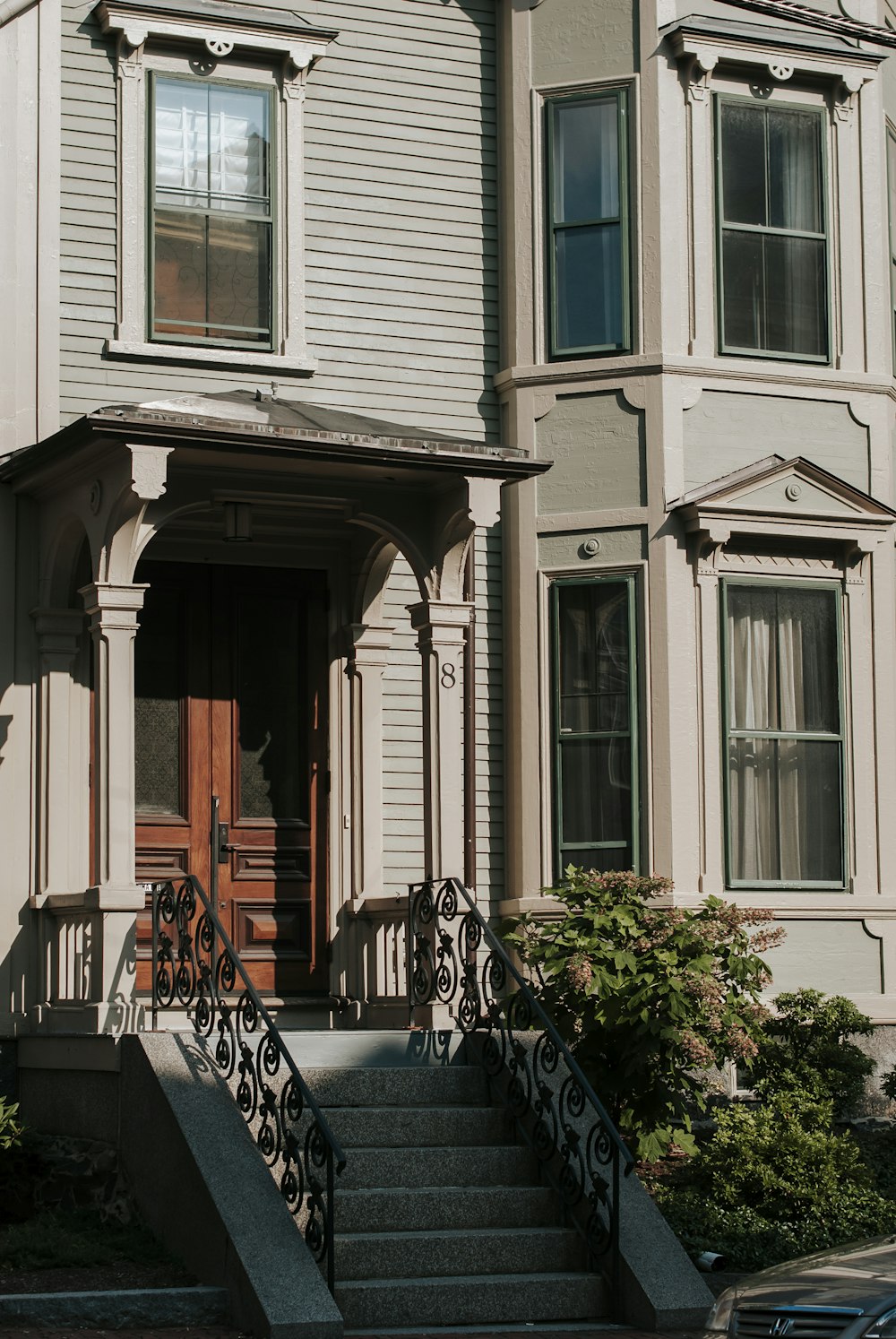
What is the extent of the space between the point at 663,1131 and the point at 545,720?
3558 mm

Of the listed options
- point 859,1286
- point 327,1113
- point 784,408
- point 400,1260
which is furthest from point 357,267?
point 859,1286

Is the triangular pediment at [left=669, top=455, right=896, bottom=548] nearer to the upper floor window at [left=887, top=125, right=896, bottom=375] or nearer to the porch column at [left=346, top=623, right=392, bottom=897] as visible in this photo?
the upper floor window at [left=887, top=125, right=896, bottom=375]

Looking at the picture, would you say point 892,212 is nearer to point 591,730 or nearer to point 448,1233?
Answer: point 591,730

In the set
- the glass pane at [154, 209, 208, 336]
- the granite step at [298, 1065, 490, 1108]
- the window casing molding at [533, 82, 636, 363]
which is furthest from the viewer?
the window casing molding at [533, 82, 636, 363]

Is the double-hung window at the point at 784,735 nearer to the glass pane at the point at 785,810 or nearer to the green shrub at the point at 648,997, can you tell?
the glass pane at the point at 785,810

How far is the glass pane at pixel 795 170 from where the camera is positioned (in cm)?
1442

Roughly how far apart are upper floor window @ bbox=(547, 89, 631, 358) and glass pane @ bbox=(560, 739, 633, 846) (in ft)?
9.41

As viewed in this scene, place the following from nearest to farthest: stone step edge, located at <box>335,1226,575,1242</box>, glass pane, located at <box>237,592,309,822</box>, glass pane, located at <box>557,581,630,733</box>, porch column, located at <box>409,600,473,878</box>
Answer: stone step edge, located at <box>335,1226,575,1242</box>
porch column, located at <box>409,600,473,878</box>
glass pane, located at <box>237,592,309,822</box>
glass pane, located at <box>557,581,630,733</box>

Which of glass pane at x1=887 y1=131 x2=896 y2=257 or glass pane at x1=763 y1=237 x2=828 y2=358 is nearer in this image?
glass pane at x1=763 y1=237 x2=828 y2=358

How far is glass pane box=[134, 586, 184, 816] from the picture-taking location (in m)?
13.1

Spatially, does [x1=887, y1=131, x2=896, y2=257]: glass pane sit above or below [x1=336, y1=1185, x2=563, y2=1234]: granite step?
above

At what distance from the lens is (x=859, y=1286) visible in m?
6.86

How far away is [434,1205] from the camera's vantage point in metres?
10.0

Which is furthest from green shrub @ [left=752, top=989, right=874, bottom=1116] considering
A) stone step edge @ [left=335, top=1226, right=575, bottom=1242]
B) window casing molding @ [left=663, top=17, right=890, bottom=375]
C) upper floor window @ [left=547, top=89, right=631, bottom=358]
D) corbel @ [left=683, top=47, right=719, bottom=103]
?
corbel @ [left=683, top=47, right=719, bottom=103]
